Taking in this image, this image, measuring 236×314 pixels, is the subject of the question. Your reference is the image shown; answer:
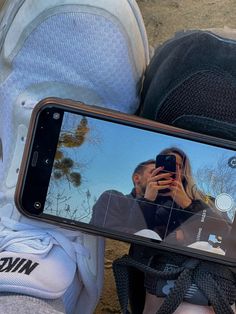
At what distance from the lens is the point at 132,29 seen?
0.73 m

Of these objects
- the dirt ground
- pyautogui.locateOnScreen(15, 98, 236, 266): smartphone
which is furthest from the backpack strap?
the dirt ground

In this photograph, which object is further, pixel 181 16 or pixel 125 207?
pixel 181 16

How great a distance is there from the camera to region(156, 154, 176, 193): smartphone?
2.26 feet

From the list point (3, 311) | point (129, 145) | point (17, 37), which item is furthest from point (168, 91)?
point (3, 311)

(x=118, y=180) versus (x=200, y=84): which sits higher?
(x=200, y=84)

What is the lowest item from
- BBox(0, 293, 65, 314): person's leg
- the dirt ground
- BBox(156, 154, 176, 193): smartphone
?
BBox(0, 293, 65, 314): person's leg

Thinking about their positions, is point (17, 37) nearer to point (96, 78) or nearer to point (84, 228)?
point (96, 78)

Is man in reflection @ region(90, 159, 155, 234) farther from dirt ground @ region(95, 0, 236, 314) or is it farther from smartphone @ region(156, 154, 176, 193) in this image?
dirt ground @ region(95, 0, 236, 314)

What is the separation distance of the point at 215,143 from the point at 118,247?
0.26 m

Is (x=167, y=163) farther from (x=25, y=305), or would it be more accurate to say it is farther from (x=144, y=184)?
(x=25, y=305)

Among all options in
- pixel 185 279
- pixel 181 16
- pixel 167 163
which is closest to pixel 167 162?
pixel 167 163

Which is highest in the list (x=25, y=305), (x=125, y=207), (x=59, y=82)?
(x=59, y=82)

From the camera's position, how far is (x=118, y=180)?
27.7 inches

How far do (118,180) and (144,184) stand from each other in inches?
1.1
